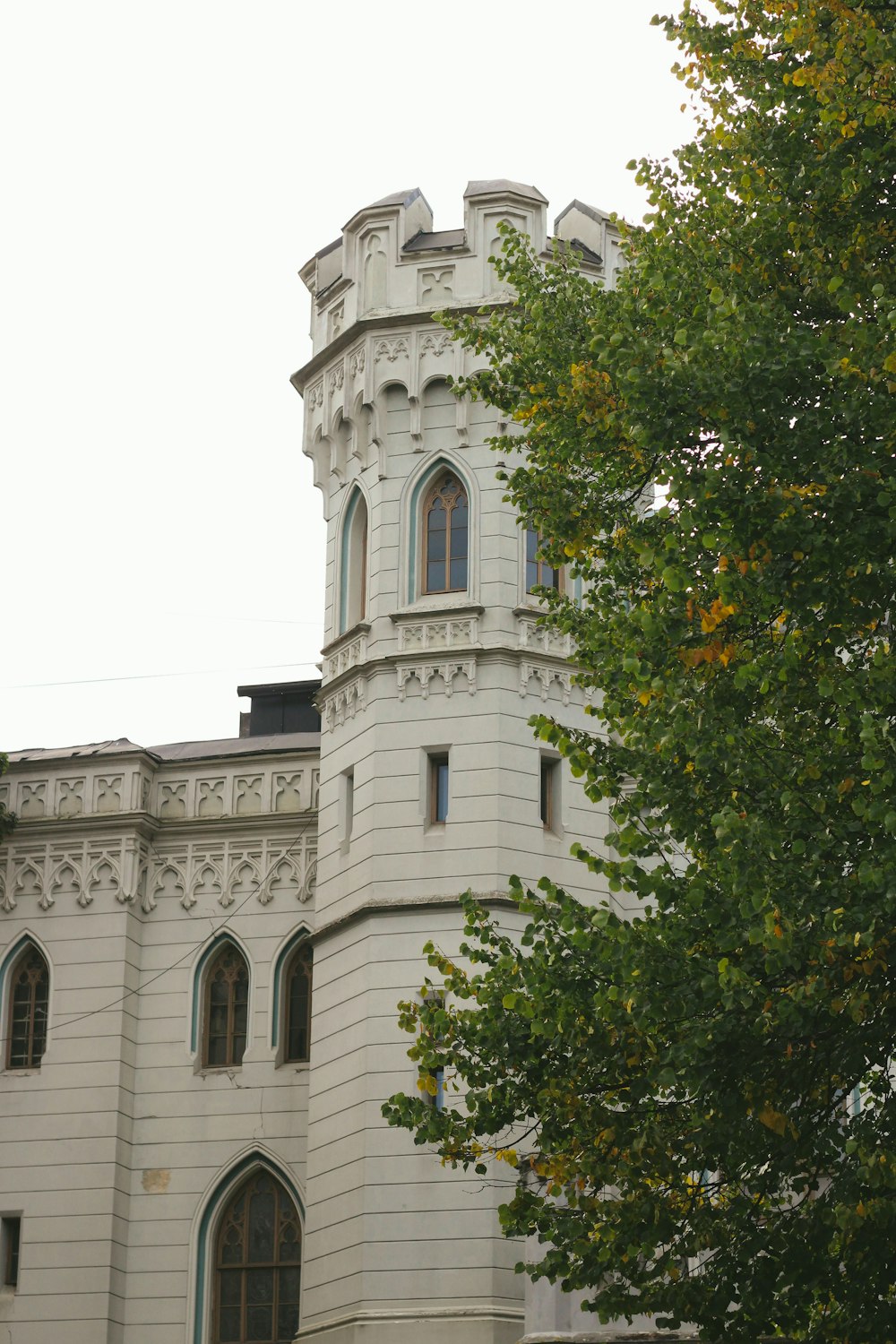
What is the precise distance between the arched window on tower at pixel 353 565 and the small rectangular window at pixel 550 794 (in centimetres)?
358

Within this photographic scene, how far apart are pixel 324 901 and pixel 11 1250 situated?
698 cm

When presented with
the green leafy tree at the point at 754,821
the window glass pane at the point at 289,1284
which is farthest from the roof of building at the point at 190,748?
the green leafy tree at the point at 754,821

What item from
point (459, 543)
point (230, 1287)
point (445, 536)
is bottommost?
point (230, 1287)

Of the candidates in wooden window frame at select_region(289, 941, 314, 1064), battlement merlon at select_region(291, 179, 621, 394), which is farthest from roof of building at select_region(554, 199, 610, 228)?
wooden window frame at select_region(289, 941, 314, 1064)

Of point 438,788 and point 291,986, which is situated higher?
point 438,788

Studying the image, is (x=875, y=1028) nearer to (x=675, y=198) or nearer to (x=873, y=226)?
(x=873, y=226)

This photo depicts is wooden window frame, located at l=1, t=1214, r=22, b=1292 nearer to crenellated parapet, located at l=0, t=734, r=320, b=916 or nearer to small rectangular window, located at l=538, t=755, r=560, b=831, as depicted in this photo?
crenellated parapet, located at l=0, t=734, r=320, b=916

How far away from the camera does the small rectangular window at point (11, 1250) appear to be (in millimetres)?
27859

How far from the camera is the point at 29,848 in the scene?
30.0 m

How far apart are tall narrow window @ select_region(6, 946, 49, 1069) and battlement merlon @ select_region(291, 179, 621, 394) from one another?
395 inches

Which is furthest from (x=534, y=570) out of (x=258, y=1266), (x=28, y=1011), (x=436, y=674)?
(x=258, y=1266)

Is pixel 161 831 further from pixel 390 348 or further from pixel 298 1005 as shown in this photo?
pixel 390 348

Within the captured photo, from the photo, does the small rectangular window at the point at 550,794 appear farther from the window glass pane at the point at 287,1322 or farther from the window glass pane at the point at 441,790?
the window glass pane at the point at 287,1322

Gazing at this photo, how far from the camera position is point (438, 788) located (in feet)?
86.5
